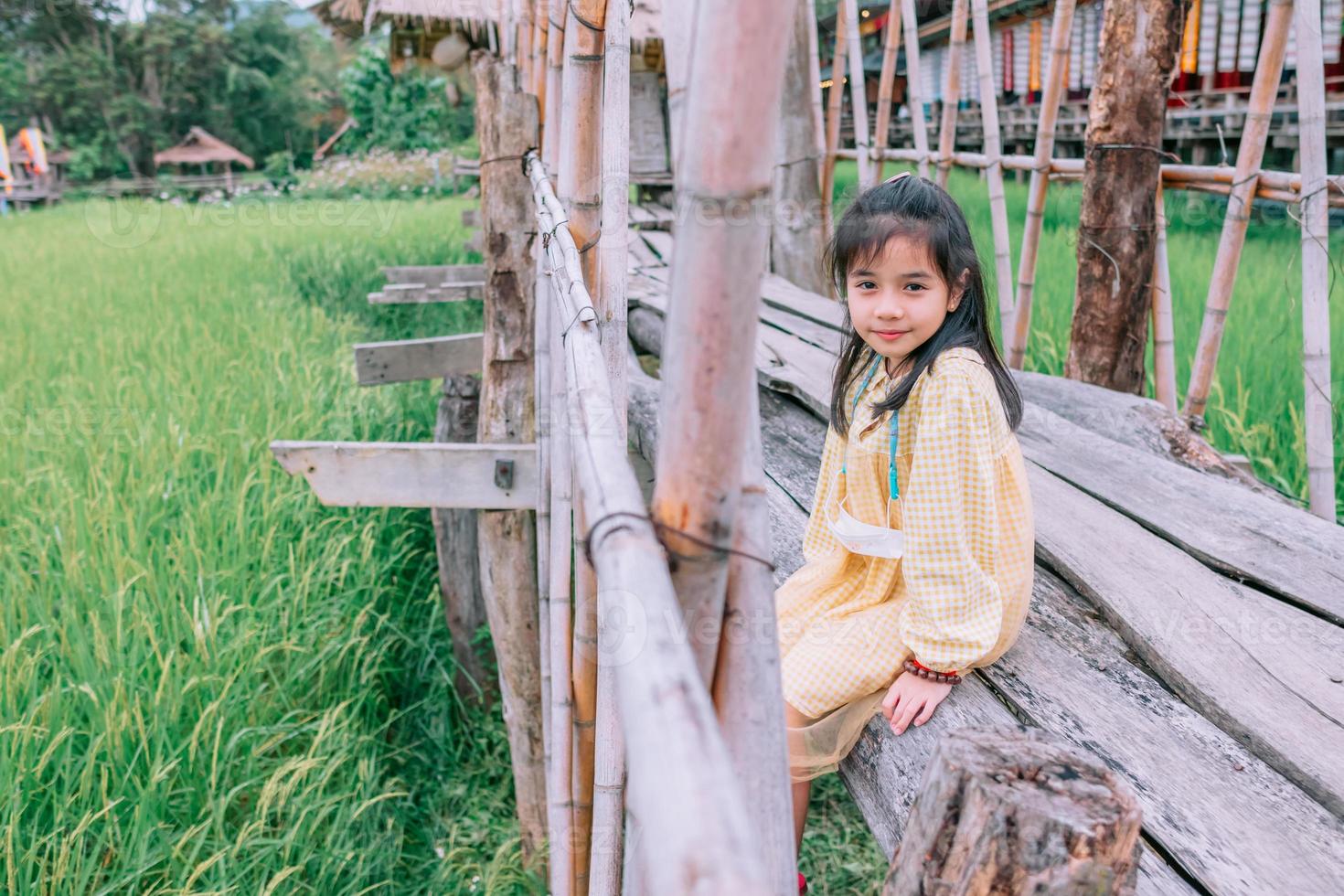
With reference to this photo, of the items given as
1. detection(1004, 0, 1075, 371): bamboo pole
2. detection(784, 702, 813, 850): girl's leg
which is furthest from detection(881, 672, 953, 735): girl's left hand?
detection(1004, 0, 1075, 371): bamboo pole

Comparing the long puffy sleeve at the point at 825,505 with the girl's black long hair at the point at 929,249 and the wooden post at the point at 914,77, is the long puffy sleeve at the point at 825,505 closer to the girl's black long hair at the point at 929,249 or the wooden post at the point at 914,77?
the girl's black long hair at the point at 929,249

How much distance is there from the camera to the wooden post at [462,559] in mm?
2846

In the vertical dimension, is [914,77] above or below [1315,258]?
above

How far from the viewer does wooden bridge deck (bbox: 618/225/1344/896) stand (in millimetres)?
1002

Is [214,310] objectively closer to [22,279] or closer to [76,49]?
[22,279]

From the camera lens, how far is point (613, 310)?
1.47 metres

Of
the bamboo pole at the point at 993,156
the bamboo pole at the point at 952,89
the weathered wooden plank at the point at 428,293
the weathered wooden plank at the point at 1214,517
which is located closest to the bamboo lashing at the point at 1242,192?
the weathered wooden plank at the point at 1214,517

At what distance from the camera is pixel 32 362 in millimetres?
4363

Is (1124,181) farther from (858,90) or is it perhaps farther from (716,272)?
(716,272)

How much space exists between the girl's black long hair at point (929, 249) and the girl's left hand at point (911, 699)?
1.28ft

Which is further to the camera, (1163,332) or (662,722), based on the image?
(1163,332)

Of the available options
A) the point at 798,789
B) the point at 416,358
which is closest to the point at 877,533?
the point at 798,789

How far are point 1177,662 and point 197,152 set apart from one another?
29.3m

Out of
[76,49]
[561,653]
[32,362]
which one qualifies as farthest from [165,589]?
[76,49]
